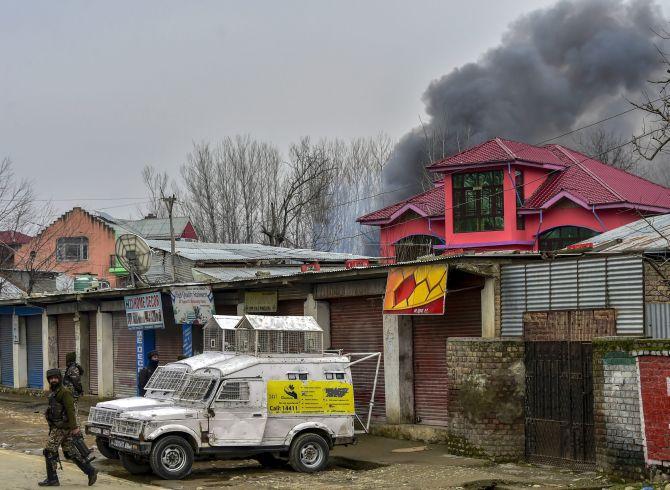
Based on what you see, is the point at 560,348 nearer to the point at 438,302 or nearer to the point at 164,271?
the point at 438,302

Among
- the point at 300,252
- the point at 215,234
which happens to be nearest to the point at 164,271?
the point at 300,252

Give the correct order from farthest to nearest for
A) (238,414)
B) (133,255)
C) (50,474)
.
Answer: (133,255)
(238,414)
(50,474)

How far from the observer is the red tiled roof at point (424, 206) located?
42.4 metres

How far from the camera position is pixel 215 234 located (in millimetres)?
62844

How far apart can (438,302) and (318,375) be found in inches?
118

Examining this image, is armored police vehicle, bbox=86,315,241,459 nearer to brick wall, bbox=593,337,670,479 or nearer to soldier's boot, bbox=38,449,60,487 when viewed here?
soldier's boot, bbox=38,449,60,487

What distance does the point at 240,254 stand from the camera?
3959cm

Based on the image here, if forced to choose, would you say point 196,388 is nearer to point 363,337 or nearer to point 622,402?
point 622,402

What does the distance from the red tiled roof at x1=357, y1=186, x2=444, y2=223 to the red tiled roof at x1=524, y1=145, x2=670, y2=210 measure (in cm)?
474

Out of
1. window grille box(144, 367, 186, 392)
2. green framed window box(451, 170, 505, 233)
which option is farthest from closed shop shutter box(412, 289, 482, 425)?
green framed window box(451, 170, 505, 233)

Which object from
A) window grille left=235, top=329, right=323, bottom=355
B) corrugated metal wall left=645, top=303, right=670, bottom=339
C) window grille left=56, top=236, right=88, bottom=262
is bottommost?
window grille left=235, top=329, right=323, bottom=355

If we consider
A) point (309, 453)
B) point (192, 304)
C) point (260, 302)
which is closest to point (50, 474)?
point (309, 453)

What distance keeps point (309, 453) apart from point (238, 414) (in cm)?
151

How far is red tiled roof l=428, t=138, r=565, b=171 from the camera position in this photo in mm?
38750
